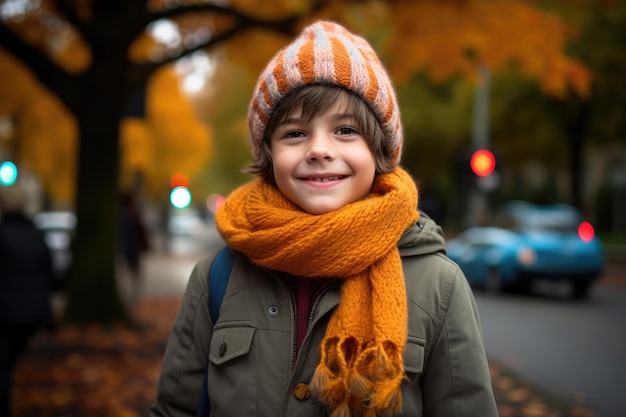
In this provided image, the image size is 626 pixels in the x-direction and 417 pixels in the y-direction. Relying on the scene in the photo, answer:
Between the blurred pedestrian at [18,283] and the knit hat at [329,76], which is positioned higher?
the knit hat at [329,76]

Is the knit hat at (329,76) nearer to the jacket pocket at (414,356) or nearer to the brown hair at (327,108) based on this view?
the brown hair at (327,108)

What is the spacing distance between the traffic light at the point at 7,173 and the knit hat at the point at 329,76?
460 centimetres

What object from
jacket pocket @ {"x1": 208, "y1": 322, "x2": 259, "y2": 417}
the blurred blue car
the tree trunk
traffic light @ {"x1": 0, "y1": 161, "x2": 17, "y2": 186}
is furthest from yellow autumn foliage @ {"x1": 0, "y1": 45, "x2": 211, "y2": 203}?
jacket pocket @ {"x1": 208, "y1": 322, "x2": 259, "y2": 417}

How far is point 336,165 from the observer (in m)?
1.94

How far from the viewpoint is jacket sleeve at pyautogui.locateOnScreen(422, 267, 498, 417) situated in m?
1.83

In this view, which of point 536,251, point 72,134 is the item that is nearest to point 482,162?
point 536,251

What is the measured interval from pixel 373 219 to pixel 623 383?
621 centimetres

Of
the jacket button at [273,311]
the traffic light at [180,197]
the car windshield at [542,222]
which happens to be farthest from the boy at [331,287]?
the car windshield at [542,222]

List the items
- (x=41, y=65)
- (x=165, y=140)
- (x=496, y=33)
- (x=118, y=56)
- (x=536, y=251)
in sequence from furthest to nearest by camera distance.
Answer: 1. (x=165, y=140)
2. (x=536, y=251)
3. (x=496, y=33)
4. (x=118, y=56)
5. (x=41, y=65)

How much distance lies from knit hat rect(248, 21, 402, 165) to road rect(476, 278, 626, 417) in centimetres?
488

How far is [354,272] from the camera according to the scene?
1.89 metres

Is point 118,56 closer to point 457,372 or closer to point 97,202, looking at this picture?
point 97,202

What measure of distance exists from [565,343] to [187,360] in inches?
323

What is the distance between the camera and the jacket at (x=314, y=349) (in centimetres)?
183
